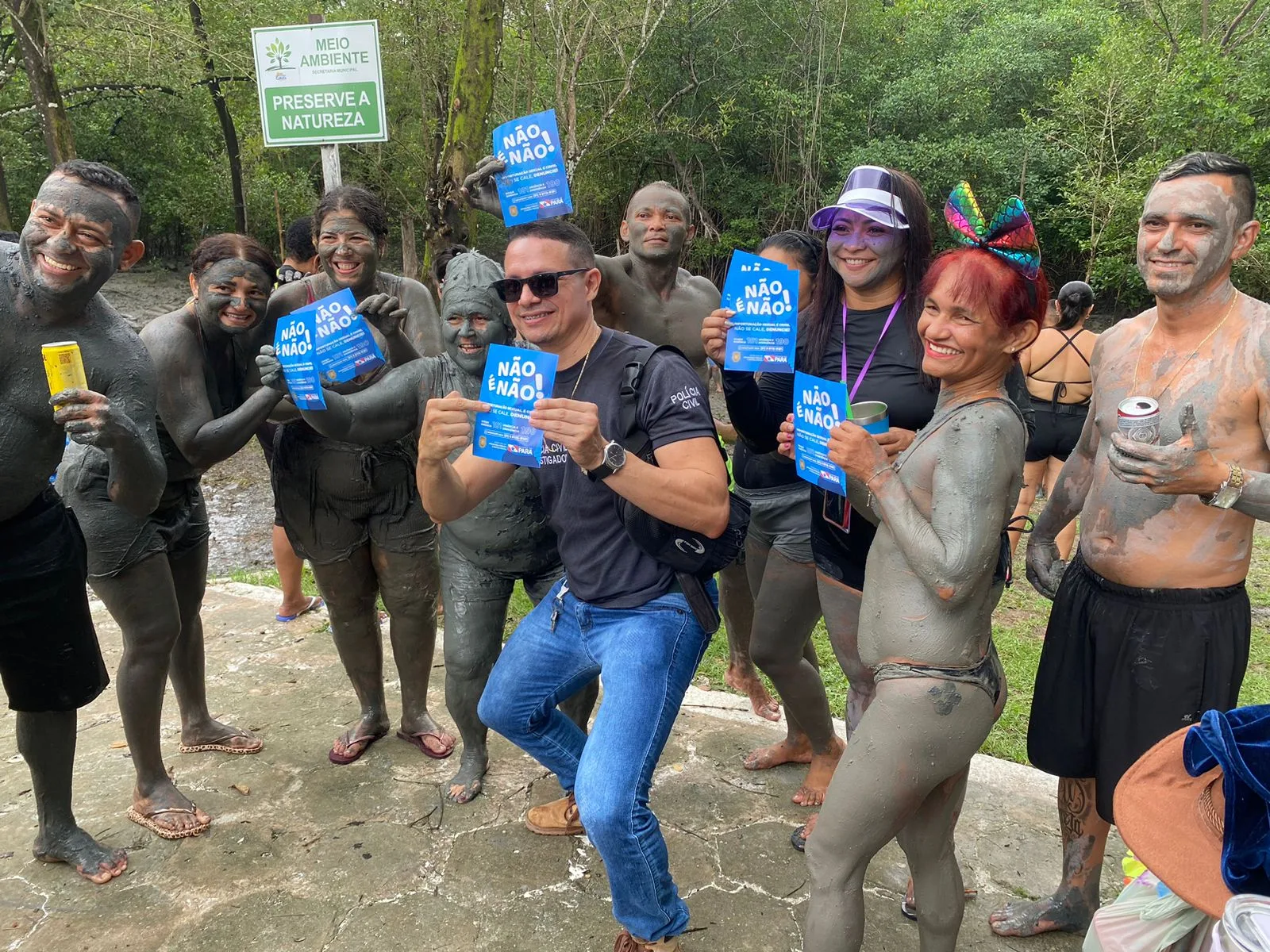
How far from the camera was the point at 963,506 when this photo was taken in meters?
2.06

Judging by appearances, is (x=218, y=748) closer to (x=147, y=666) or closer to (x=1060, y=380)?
(x=147, y=666)

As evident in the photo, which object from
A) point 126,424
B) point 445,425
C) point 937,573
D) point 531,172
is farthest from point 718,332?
point 126,424

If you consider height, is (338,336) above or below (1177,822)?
above

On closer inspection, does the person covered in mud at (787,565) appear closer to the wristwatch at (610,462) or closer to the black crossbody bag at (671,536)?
the black crossbody bag at (671,536)

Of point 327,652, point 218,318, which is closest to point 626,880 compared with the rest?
point 218,318

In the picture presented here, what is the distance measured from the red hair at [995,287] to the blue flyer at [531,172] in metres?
1.78

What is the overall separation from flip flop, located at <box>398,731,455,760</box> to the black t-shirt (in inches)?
63.8

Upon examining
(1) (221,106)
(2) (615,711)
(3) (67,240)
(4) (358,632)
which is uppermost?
(1) (221,106)

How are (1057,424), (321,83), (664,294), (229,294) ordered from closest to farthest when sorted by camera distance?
(229,294), (664,294), (321,83), (1057,424)

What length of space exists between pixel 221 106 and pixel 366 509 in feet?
53.4

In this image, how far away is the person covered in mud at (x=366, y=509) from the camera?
3.69 meters

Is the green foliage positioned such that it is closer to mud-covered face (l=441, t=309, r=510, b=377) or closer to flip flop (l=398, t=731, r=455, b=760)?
mud-covered face (l=441, t=309, r=510, b=377)

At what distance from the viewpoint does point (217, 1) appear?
14602mm

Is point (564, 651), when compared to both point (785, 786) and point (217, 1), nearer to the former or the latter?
point (785, 786)
